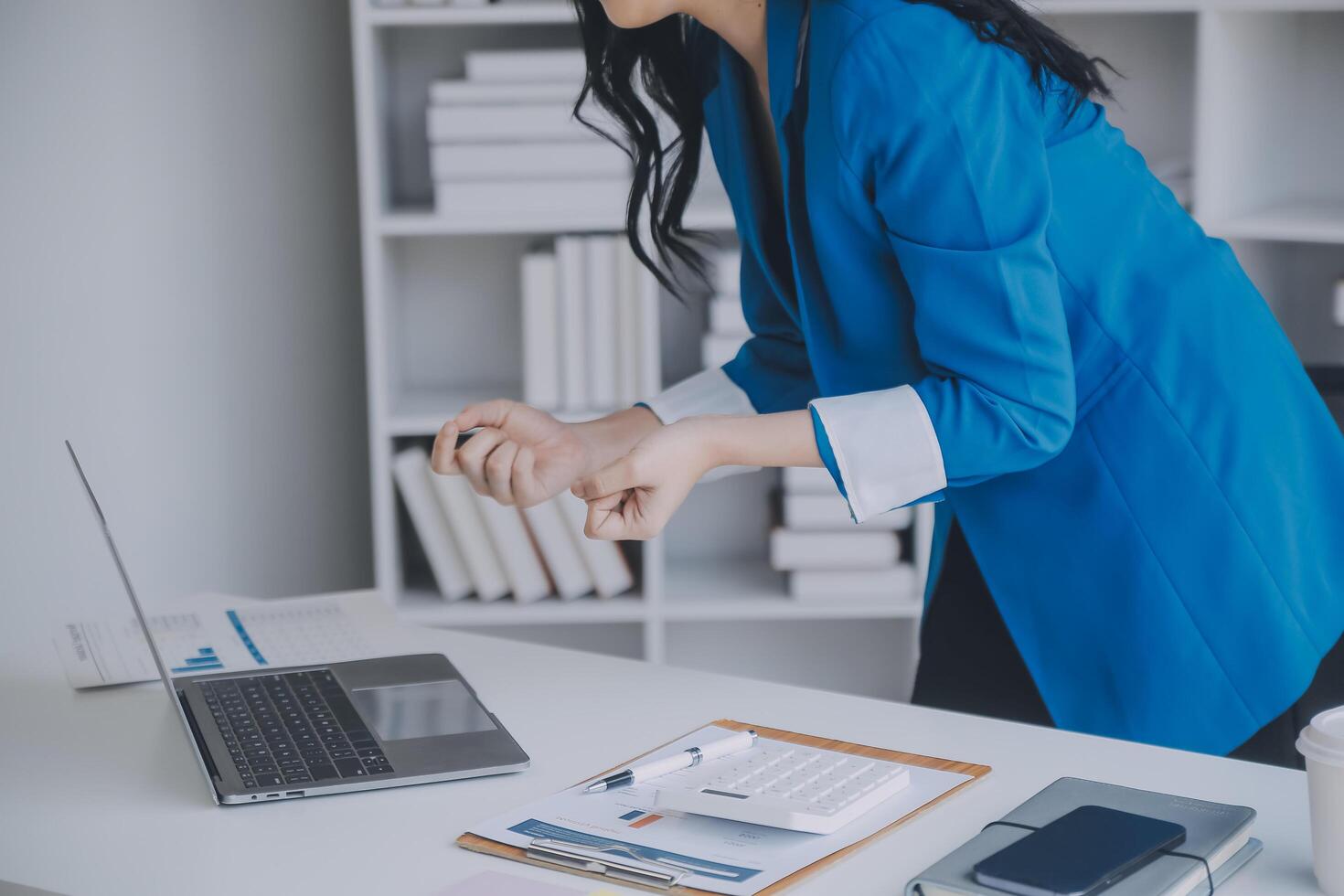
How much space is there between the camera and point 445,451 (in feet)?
4.05

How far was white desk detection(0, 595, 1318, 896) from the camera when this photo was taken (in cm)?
88

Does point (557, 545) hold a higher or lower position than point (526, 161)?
lower

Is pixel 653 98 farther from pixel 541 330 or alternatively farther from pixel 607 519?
pixel 541 330

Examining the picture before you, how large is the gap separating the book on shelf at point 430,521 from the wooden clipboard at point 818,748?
4.73 feet

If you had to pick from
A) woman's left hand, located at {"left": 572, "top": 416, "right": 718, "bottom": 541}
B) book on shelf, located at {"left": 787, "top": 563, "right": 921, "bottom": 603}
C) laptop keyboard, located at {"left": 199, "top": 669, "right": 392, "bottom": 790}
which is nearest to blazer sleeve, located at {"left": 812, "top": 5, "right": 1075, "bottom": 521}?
woman's left hand, located at {"left": 572, "top": 416, "right": 718, "bottom": 541}

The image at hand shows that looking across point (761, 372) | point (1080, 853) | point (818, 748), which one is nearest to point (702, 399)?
point (761, 372)

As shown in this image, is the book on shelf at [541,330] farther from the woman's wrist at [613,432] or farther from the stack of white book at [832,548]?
the woman's wrist at [613,432]

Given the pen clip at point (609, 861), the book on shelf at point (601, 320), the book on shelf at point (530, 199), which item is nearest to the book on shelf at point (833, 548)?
the book on shelf at point (601, 320)

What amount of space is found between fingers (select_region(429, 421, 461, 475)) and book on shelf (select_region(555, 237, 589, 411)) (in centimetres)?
120

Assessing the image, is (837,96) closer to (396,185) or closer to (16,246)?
(16,246)

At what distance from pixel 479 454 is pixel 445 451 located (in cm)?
4

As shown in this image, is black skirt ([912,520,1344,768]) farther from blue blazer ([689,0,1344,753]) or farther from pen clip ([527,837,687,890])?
pen clip ([527,837,687,890])

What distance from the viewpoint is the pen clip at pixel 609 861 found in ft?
2.78

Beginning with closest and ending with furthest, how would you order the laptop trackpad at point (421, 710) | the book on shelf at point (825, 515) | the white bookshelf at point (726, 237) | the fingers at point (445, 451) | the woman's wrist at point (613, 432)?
1. the laptop trackpad at point (421, 710)
2. the fingers at point (445, 451)
3. the woman's wrist at point (613, 432)
4. the white bookshelf at point (726, 237)
5. the book on shelf at point (825, 515)
